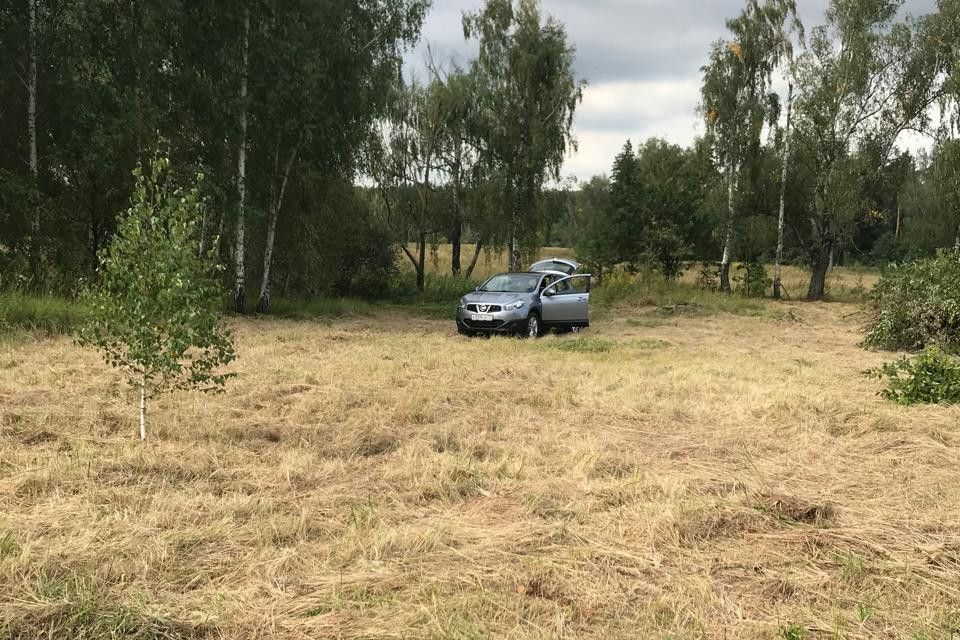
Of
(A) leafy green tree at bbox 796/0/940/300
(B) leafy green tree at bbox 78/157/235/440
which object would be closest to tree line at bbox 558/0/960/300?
(A) leafy green tree at bbox 796/0/940/300

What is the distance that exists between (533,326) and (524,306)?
650 mm

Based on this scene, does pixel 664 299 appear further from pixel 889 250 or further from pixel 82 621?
pixel 889 250

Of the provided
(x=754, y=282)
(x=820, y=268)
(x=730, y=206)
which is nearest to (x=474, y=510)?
(x=730, y=206)

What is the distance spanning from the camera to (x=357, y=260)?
78.0 feet

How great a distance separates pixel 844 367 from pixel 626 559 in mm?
8849

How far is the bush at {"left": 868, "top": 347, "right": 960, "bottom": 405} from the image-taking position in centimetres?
770

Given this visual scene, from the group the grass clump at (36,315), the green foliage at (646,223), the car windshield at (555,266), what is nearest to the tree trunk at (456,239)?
the green foliage at (646,223)

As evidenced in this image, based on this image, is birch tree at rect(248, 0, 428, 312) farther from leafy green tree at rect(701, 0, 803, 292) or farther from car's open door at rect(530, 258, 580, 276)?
leafy green tree at rect(701, 0, 803, 292)

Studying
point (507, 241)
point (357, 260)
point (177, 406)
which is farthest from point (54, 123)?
point (507, 241)

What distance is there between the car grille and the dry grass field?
5.35 m

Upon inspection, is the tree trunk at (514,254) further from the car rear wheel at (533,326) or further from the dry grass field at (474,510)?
the dry grass field at (474,510)

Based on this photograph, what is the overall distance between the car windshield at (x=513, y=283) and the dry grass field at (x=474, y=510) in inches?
260

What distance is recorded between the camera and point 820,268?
2805 cm

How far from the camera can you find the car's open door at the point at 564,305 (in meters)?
15.4
